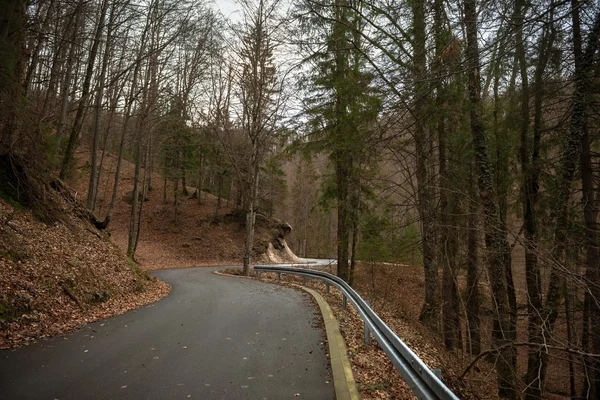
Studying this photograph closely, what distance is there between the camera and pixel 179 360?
5.73 metres

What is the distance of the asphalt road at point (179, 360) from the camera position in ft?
14.8

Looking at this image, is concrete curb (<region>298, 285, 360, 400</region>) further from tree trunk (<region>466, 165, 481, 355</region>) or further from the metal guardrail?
tree trunk (<region>466, 165, 481, 355</region>)

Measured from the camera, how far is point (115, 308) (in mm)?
9859

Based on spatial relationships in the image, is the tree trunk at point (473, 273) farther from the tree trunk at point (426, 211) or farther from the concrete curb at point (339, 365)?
the concrete curb at point (339, 365)

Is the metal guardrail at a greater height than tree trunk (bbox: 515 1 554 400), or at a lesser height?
lesser

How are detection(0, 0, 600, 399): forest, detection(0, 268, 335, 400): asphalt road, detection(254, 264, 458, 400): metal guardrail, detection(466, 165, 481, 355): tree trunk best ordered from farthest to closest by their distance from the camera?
detection(466, 165, 481, 355): tree trunk → detection(0, 0, 600, 399): forest → detection(0, 268, 335, 400): asphalt road → detection(254, 264, 458, 400): metal guardrail

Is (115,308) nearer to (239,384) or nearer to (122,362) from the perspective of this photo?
(122,362)

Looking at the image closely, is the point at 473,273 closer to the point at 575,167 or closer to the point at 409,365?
the point at 575,167

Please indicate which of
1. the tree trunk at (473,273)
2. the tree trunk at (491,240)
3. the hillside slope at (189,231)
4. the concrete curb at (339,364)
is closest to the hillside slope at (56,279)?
the concrete curb at (339,364)

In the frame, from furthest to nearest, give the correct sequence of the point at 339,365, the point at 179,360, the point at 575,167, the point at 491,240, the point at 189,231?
the point at 189,231, the point at 491,240, the point at 575,167, the point at 179,360, the point at 339,365

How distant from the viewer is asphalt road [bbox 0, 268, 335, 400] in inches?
178

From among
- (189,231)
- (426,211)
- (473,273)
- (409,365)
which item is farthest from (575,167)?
(189,231)

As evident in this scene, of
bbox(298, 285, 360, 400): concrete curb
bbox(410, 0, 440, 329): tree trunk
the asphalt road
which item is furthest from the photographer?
bbox(410, 0, 440, 329): tree trunk

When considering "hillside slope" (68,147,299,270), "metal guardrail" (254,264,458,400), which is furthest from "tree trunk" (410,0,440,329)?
"hillside slope" (68,147,299,270)
